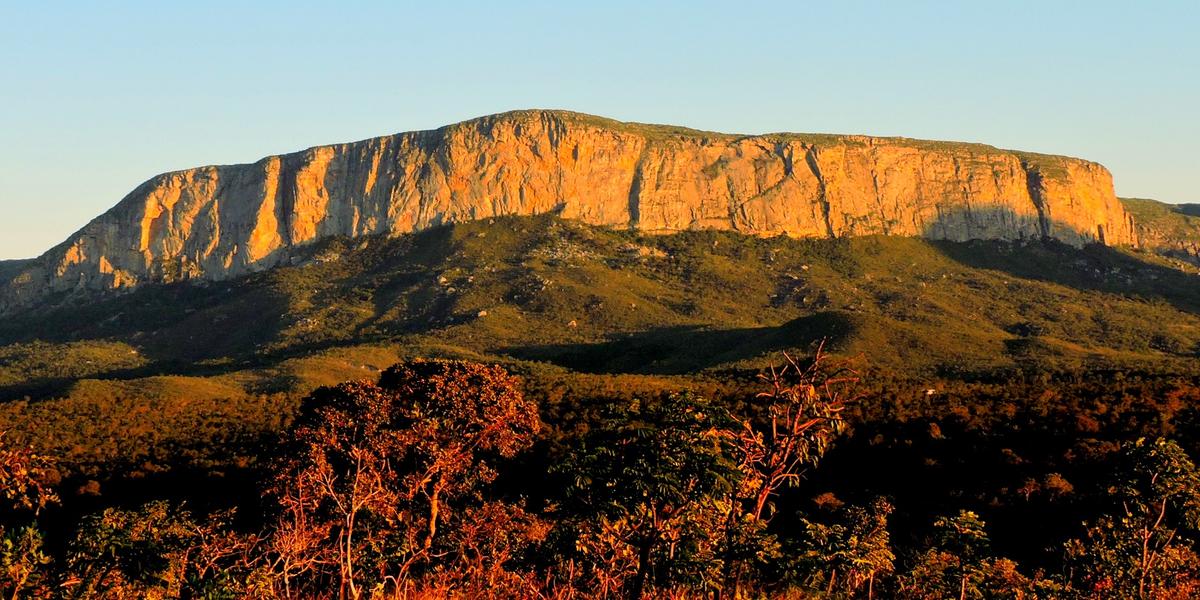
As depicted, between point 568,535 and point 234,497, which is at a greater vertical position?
point 568,535

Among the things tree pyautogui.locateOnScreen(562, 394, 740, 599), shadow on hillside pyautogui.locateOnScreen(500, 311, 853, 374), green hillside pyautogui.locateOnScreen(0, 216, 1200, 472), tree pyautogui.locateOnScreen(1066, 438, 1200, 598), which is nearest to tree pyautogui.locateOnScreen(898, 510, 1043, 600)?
tree pyautogui.locateOnScreen(1066, 438, 1200, 598)

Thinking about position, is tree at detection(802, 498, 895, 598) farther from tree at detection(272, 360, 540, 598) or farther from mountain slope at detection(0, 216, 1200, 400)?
mountain slope at detection(0, 216, 1200, 400)

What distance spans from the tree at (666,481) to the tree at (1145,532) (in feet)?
44.2

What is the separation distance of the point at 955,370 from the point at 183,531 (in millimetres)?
91906

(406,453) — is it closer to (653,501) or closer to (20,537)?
(20,537)

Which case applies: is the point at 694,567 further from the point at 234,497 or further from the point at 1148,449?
the point at 234,497

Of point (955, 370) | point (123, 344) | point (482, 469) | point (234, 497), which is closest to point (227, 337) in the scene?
point (123, 344)

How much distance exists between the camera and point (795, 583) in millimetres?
29031

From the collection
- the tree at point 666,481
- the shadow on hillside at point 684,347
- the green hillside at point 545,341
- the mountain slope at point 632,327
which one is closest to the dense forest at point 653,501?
the tree at point 666,481

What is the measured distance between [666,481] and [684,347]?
12181 cm

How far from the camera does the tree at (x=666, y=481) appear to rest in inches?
1016

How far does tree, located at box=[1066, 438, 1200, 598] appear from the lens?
3509cm

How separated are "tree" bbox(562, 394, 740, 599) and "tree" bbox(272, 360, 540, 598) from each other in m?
13.1

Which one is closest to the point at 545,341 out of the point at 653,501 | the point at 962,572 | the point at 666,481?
the point at 962,572
